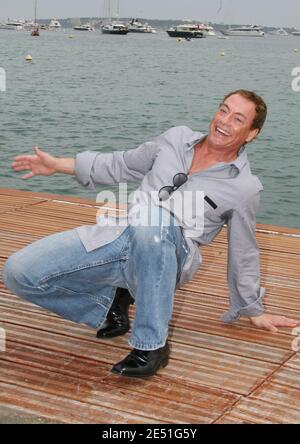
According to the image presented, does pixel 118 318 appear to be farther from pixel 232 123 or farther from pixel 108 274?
pixel 232 123

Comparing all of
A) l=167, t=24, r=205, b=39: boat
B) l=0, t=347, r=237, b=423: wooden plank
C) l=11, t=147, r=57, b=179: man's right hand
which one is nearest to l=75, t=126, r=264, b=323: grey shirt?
l=11, t=147, r=57, b=179: man's right hand

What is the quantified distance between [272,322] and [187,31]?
12715 centimetres

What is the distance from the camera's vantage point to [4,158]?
18953mm

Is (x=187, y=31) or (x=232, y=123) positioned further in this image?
(x=187, y=31)

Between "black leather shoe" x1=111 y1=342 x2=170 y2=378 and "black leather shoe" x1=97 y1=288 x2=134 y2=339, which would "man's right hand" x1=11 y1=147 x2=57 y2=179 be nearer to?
"black leather shoe" x1=97 y1=288 x2=134 y2=339

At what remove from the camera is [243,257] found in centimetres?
369

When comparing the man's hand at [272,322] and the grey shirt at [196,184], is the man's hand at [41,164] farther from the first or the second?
the man's hand at [272,322]

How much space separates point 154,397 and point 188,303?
120cm

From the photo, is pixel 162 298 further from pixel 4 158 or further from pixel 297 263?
pixel 4 158

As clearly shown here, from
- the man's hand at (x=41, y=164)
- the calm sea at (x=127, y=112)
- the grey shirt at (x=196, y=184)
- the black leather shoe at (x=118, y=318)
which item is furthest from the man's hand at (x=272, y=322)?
the calm sea at (x=127, y=112)

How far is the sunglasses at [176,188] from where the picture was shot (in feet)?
11.6

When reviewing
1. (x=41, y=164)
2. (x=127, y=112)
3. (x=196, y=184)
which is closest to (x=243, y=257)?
(x=196, y=184)

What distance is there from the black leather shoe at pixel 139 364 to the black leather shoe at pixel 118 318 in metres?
0.43
